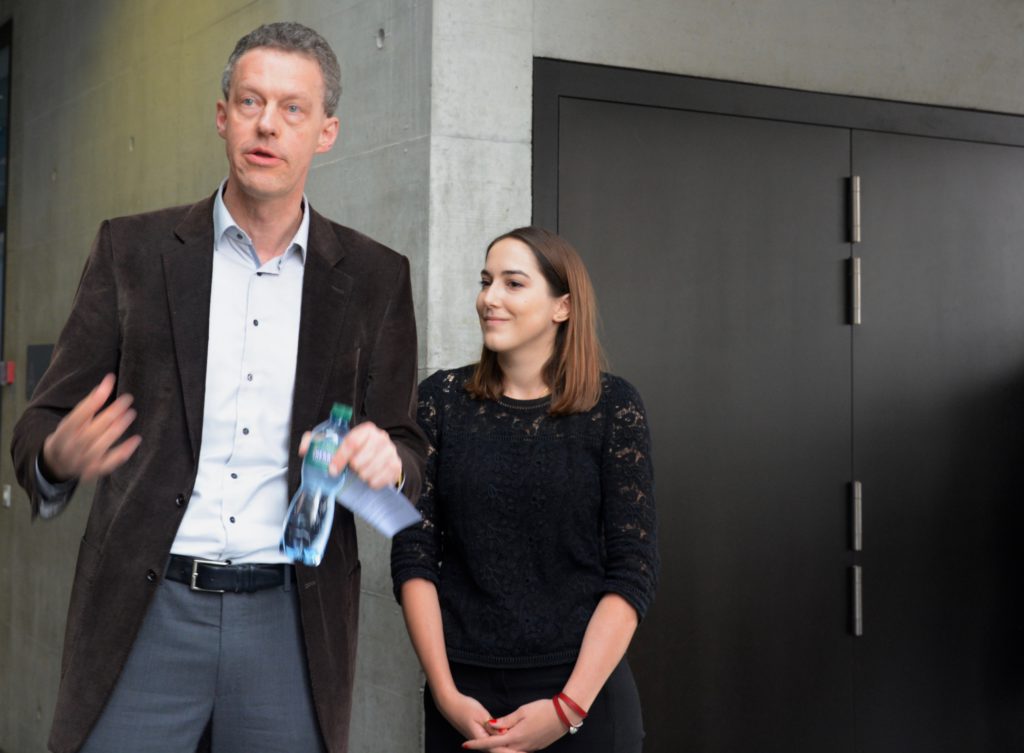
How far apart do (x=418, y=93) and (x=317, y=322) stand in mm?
1446

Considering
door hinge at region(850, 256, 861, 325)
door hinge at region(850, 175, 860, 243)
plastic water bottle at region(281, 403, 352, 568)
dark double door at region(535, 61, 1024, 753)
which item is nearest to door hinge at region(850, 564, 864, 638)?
dark double door at region(535, 61, 1024, 753)

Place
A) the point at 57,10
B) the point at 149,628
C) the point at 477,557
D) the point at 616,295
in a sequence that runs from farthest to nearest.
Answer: the point at 57,10 → the point at 616,295 → the point at 477,557 → the point at 149,628

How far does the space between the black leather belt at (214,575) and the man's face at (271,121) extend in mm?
560

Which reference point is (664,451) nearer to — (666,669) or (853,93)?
(666,669)

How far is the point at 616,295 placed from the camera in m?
3.59

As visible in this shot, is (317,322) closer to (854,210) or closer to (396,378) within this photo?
(396,378)

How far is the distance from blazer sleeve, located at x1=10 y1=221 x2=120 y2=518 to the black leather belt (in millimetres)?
217

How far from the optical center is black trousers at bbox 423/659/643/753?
2469 mm

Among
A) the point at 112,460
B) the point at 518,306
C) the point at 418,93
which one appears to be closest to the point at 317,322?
the point at 112,460

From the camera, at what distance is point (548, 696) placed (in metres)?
2.46

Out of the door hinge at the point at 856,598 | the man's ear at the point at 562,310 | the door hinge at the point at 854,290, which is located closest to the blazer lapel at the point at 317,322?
the man's ear at the point at 562,310

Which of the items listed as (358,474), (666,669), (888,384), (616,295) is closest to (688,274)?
(616,295)

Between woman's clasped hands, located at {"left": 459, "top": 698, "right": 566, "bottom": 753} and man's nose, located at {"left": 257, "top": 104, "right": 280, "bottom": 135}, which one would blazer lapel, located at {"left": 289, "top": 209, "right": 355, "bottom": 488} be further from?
woman's clasped hands, located at {"left": 459, "top": 698, "right": 566, "bottom": 753}

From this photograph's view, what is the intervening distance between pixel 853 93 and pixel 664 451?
1.27 m
